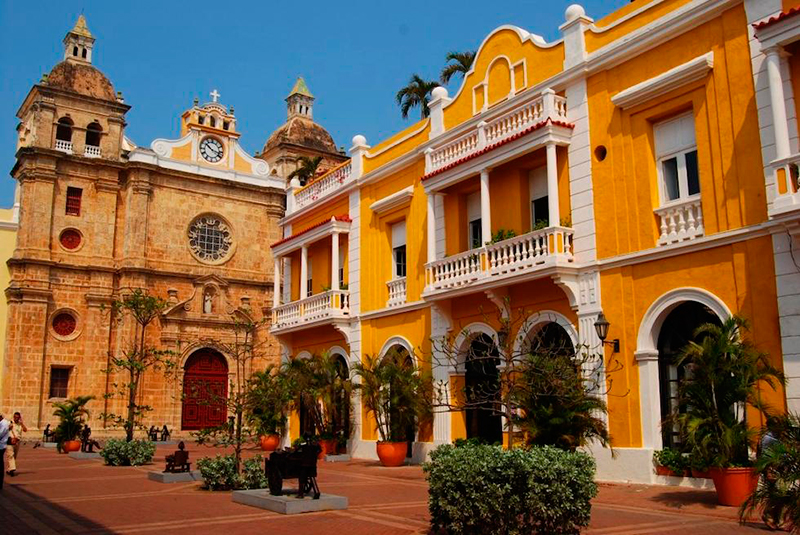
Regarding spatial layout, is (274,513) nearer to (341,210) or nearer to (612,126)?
(612,126)

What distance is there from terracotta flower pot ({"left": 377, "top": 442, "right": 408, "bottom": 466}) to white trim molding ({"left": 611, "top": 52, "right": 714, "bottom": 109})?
10.2 meters

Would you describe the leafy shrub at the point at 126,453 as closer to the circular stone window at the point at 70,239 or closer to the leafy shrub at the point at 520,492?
the leafy shrub at the point at 520,492

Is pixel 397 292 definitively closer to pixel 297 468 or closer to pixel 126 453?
pixel 126 453

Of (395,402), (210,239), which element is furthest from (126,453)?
(210,239)

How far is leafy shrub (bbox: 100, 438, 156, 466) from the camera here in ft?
68.9

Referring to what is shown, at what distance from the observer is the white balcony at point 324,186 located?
25.7m

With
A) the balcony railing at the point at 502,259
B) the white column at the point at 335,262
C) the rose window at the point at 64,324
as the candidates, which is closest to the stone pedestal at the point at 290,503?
the balcony railing at the point at 502,259

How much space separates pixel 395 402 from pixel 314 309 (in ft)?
20.4

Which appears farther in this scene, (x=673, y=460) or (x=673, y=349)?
(x=673, y=349)

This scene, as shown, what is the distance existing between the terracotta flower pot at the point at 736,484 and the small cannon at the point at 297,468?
20.1ft

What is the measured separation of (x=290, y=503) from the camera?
37.1 feet

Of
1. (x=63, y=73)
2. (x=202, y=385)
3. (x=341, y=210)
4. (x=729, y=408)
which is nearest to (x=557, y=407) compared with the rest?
(x=729, y=408)

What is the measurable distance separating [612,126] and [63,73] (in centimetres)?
3095

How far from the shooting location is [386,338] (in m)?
22.5
